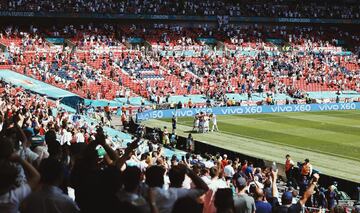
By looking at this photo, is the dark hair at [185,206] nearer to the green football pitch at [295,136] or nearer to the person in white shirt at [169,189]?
the person in white shirt at [169,189]

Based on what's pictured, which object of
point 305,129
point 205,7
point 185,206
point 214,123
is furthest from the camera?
point 205,7

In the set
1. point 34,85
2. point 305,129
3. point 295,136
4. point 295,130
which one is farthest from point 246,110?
point 34,85

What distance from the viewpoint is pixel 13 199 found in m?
5.59

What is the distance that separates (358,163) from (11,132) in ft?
67.0

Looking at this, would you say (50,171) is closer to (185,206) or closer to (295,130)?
(185,206)

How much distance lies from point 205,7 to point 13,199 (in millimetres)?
65135

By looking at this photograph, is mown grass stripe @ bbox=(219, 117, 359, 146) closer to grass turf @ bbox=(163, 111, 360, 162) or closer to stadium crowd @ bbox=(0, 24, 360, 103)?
A: grass turf @ bbox=(163, 111, 360, 162)

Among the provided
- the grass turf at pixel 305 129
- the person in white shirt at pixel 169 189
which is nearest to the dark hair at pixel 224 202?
the person in white shirt at pixel 169 189

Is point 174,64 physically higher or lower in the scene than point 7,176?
higher

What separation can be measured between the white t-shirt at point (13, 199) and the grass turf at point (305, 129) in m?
23.9

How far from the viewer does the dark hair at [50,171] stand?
225 inches

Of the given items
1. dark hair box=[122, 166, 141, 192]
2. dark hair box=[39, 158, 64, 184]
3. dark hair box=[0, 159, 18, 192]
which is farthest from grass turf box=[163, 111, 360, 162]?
dark hair box=[0, 159, 18, 192]

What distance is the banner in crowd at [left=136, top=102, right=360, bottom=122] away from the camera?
42031 millimetres

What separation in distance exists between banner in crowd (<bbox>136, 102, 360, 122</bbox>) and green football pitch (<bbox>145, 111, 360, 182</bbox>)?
1.02 meters
